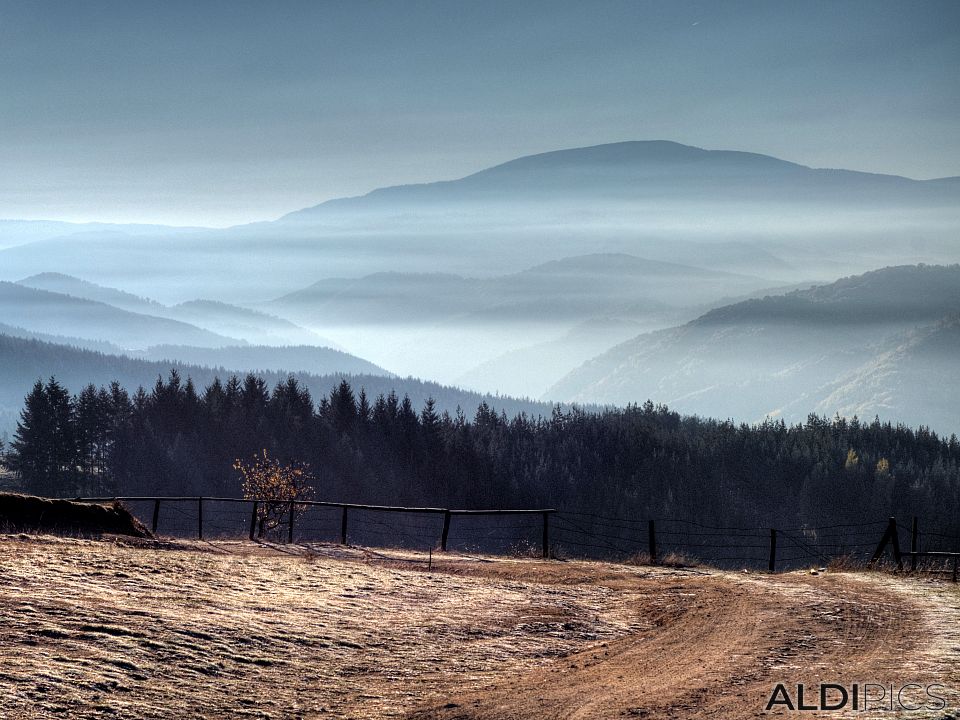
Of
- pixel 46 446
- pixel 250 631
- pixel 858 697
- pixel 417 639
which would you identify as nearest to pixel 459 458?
pixel 46 446

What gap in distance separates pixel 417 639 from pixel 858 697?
9.04m

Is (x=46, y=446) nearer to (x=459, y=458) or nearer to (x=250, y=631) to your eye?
(x=459, y=458)

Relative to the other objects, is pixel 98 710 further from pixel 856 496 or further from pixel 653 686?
pixel 856 496

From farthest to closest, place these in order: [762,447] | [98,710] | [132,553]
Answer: [762,447]
[132,553]
[98,710]

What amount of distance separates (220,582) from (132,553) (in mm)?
3718

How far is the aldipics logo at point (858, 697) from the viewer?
46.9 ft

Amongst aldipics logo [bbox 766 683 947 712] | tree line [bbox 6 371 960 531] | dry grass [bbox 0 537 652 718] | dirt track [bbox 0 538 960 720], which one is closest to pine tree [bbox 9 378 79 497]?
tree line [bbox 6 371 960 531]

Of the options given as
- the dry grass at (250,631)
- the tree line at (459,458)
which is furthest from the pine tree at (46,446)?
the dry grass at (250,631)

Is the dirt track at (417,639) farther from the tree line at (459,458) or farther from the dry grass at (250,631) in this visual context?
the tree line at (459,458)

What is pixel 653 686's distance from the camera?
53.9ft

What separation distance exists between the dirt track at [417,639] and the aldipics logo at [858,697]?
350mm

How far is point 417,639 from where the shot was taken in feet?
67.4

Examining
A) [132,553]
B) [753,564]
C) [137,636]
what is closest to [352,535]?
[753,564]

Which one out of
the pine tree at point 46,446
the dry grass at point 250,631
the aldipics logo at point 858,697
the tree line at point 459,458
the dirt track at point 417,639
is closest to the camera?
the aldipics logo at point 858,697
